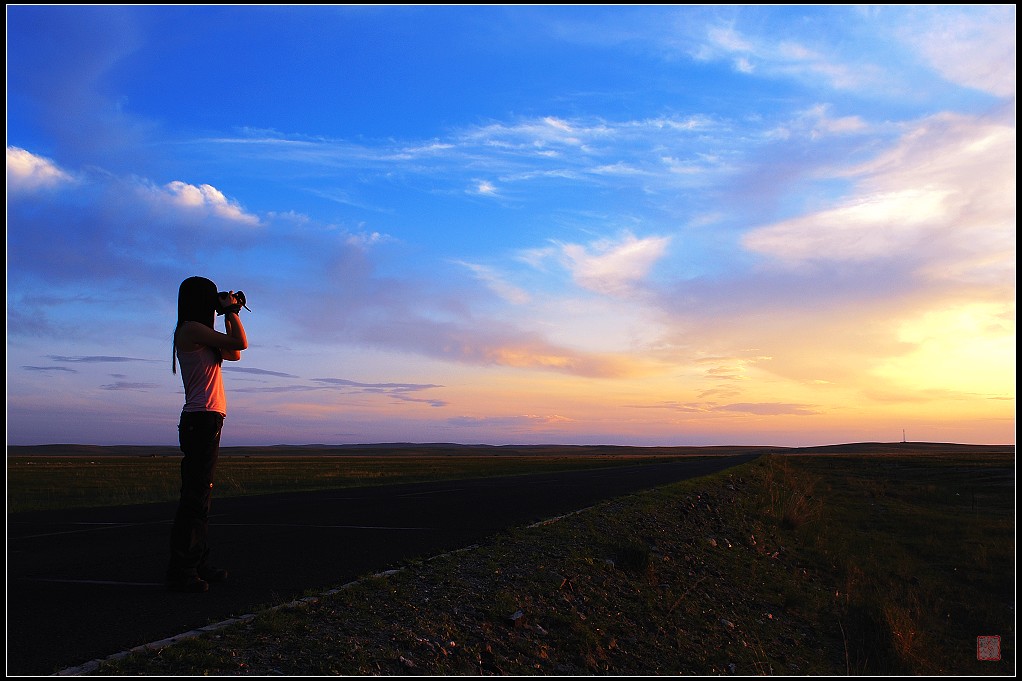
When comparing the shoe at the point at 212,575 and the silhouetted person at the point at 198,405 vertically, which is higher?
the silhouetted person at the point at 198,405

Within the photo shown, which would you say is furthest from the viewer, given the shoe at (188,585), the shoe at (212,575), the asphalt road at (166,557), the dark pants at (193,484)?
the shoe at (212,575)

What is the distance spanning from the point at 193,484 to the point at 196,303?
1.58 m

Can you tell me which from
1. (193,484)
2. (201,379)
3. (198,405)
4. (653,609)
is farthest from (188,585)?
(653,609)

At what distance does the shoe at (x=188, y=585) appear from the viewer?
6.16 metres

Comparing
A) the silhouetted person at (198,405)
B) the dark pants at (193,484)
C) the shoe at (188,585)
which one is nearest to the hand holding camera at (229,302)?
the silhouetted person at (198,405)

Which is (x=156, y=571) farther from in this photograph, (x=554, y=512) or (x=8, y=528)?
(x=554, y=512)

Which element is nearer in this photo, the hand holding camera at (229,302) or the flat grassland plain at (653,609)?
the flat grassland plain at (653,609)

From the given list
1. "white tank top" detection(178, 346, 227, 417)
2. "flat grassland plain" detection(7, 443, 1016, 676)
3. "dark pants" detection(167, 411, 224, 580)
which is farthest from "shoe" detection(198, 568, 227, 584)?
"white tank top" detection(178, 346, 227, 417)

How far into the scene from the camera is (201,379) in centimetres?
616

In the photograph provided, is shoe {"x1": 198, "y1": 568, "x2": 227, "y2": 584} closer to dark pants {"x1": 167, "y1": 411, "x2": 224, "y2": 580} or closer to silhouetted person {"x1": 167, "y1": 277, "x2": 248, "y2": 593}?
silhouetted person {"x1": 167, "y1": 277, "x2": 248, "y2": 593}

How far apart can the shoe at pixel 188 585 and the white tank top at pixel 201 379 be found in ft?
4.78

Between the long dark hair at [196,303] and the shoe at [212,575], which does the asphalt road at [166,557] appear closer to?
the shoe at [212,575]

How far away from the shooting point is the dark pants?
6.05 meters

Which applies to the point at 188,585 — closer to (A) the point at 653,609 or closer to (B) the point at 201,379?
(B) the point at 201,379
